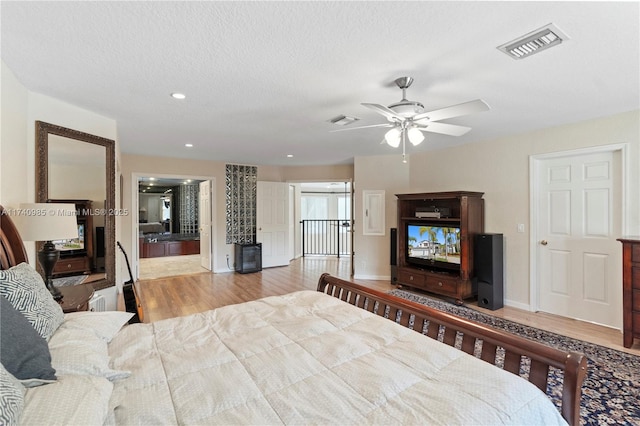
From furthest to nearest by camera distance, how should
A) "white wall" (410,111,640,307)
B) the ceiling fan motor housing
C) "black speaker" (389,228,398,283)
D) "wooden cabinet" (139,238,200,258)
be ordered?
"wooden cabinet" (139,238,200,258) → "black speaker" (389,228,398,283) → "white wall" (410,111,640,307) → the ceiling fan motor housing

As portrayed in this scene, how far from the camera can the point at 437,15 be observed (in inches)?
64.0

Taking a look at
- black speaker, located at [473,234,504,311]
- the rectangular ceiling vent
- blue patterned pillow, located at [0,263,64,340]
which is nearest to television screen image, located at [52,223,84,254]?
blue patterned pillow, located at [0,263,64,340]

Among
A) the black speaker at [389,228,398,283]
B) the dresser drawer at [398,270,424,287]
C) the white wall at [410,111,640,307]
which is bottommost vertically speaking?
the dresser drawer at [398,270,424,287]

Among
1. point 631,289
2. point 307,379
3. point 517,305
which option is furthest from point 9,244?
point 517,305

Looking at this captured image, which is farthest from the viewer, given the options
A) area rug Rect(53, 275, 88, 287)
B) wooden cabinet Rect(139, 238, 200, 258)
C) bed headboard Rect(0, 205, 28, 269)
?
wooden cabinet Rect(139, 238, 200, 258)

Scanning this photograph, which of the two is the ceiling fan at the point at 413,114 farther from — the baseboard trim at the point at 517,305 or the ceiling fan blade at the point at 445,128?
the baseboard trim at the point at 517,305

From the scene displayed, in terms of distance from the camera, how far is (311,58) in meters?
2.09

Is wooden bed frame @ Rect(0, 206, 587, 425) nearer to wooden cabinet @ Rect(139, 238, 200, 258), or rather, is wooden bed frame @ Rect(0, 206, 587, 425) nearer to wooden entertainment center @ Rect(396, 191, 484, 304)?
wooden entertainment center @ Rect(396, 191, 484, 304)

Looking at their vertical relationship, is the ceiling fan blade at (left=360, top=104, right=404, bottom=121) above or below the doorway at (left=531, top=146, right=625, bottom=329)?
above

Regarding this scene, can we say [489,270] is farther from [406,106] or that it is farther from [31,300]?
[31,300]

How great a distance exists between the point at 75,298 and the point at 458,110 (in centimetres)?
310

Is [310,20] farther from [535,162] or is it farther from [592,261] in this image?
[592,261]

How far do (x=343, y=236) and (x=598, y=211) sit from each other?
6.69 meters

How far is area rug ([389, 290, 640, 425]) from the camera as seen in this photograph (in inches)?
75.4
